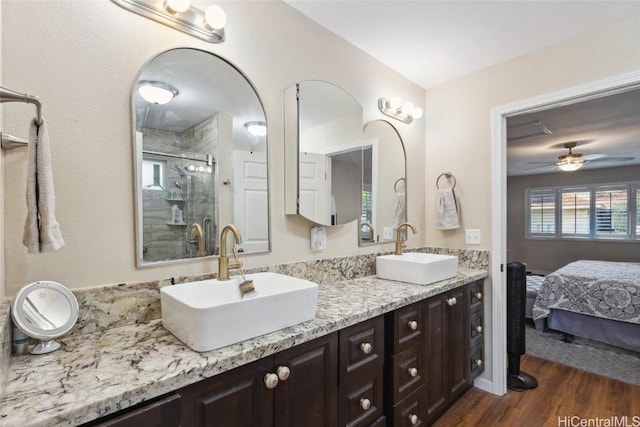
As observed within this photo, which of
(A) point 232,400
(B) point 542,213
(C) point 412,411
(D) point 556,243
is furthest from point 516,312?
(B) point 542,213

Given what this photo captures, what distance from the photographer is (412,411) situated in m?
1.60

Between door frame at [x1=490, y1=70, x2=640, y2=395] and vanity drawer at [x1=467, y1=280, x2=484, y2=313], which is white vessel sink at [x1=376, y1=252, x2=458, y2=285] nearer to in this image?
vanity drawer at [x1=467, y1=280, x2=484, y2=313]

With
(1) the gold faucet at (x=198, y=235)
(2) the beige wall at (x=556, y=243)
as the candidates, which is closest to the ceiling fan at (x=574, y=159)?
(2) the beige wall at (x=556, y=243)

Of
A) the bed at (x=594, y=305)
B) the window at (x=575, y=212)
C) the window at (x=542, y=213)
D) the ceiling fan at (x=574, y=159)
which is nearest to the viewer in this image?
the bed at (x=594, y=305)

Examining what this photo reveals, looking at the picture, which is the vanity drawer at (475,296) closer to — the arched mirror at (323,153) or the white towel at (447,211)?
the white towel at (447,211)

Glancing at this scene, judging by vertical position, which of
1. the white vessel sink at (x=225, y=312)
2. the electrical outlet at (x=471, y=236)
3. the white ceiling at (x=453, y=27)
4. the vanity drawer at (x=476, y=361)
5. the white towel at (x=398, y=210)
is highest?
the white ceiling at (x=453, y=27)

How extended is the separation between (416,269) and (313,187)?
0.76m

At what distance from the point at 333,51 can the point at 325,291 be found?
1404 mm

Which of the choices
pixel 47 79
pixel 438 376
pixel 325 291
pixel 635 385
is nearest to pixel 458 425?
pixel 438 376

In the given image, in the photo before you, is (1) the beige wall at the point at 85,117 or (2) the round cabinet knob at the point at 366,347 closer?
(1) the beige wall at the point at 85,117

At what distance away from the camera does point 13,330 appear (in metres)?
0.89

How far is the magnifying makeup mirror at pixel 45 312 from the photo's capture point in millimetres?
875

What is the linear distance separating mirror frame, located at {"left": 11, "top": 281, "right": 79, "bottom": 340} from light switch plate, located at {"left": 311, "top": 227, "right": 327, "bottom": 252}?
3.49ft

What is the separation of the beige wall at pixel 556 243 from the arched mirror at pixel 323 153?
20.3ft
